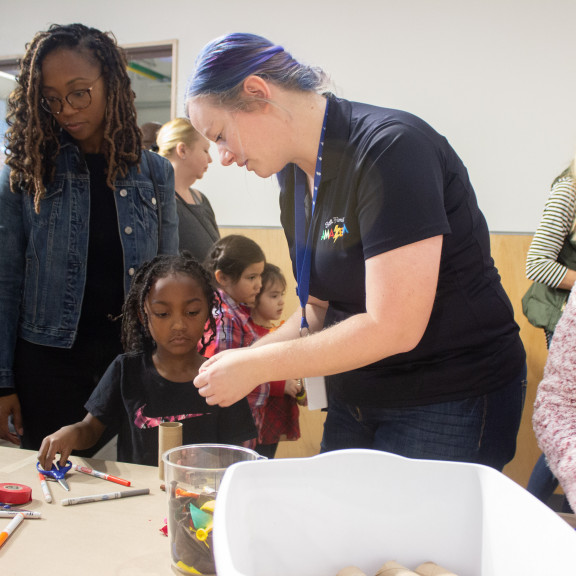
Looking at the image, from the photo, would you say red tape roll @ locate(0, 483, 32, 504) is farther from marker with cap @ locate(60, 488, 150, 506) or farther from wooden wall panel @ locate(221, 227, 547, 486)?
wooden wall panel @ locate(221, 227, 547, 486)

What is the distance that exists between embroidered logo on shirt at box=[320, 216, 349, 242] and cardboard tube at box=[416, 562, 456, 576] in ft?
1.75

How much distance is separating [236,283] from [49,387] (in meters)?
0.91

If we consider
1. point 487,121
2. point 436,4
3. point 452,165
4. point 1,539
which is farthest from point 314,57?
point 1,539

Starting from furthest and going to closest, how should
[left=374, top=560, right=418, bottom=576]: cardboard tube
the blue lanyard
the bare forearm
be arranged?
the blue lanyard < the bare forearm < [left=374, top=560, right=418, bottom=576]: cardboard tube

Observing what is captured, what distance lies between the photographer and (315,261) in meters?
1.09

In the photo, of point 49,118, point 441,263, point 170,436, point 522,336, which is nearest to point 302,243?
point 441,263

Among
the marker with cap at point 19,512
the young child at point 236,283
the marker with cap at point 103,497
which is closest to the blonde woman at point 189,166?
the young child at point 236,283

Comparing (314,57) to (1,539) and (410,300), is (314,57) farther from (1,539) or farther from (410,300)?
(1,539)

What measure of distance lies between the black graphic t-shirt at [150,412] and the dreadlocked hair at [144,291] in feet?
0.32

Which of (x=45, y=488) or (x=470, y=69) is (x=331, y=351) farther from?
(x=470, y=69)

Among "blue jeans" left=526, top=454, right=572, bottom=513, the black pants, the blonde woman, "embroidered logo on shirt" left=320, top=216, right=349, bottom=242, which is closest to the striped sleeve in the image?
"blue jeans" left=526, top=454, right=572, bottom=513

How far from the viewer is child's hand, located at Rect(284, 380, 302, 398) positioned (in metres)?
2.12

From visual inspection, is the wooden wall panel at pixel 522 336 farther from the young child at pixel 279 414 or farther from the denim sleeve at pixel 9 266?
the denim sleeve at pixel 9 266

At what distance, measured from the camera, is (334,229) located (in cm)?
103
